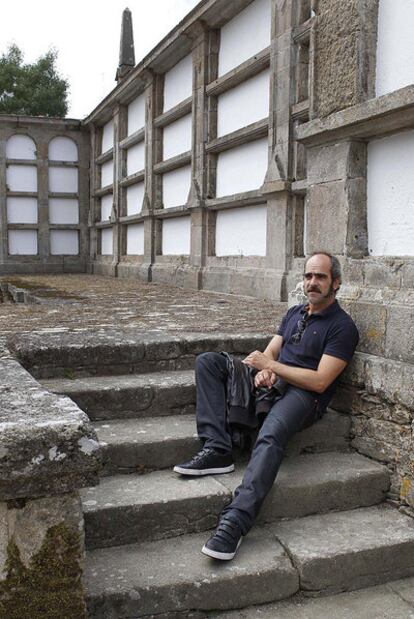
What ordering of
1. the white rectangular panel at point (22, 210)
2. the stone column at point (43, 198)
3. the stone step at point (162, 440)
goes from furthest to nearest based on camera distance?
the stone column at point (43, 198) → the white rectangular panel at point (22, 210) → the stone step at point (162, 440)

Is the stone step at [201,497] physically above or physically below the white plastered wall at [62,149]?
below

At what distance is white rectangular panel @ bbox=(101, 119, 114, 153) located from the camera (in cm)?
1567

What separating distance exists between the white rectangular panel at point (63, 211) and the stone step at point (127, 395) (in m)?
14.3

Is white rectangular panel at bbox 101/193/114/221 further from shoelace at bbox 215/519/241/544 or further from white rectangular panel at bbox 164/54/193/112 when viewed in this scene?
shoelace at bbox 215/519/241/544

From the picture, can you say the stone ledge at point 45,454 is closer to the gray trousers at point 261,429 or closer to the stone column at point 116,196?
the gray trousers at point 261,429

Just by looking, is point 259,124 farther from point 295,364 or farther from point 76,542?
point 76,542

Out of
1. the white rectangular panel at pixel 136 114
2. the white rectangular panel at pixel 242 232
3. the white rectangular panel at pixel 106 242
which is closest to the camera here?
the white rectangular panel at pixel 242 232

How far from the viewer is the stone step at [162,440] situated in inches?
121

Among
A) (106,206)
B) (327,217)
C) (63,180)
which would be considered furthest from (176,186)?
(327,217)

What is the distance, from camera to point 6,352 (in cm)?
344

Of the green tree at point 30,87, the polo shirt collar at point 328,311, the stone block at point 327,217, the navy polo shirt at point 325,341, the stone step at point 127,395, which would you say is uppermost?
the green tree at point 30,87

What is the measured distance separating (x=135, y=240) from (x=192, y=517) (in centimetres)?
1157

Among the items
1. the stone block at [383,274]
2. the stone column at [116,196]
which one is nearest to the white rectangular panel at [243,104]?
the stone block at [383,274]

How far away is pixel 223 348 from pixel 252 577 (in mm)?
1852
